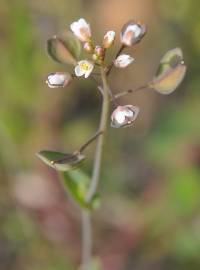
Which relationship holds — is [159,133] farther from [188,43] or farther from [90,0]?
[90,0]

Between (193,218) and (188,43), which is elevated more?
(188,43)

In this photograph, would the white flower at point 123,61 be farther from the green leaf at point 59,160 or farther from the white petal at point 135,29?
the green leaf at point 59,160

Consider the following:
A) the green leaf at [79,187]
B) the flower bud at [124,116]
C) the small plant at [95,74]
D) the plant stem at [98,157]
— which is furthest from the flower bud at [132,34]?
the green leaf at [79,187]

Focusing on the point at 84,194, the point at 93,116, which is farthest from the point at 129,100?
the point at 84,194

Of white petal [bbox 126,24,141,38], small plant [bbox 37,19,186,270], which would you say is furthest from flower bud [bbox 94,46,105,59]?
white petal [bbox 126,24,141,38]

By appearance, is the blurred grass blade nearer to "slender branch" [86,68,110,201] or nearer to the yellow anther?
"slender branch" [86,68,110,201]

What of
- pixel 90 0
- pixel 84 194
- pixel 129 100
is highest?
pixel 90 0
